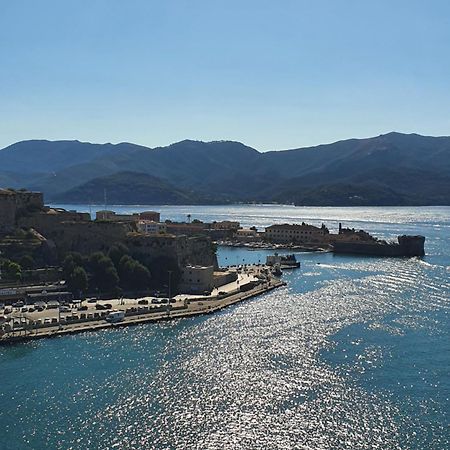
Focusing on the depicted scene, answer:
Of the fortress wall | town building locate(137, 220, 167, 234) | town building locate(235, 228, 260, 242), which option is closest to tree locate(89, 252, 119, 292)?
the fortress wall

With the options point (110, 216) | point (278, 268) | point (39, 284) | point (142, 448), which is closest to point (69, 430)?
point (142, 448)

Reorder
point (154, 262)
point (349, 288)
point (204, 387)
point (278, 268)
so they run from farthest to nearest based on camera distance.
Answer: point (278, 268) < point (349, 288) < point (154, 262) < point (204, 387)

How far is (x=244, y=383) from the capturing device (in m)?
21.9

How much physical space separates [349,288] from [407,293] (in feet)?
12.8

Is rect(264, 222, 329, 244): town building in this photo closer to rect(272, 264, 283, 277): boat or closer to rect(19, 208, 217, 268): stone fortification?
rect(272, 264, 283, 277): boat

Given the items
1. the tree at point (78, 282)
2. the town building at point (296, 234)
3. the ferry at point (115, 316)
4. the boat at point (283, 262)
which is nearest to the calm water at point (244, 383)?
the ferry at point (115, 316)

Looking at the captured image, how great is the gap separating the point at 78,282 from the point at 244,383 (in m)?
15.2

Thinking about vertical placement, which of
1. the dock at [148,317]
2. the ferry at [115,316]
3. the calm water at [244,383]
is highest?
the ferry at [115,316]

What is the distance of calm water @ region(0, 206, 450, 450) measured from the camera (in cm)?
1781

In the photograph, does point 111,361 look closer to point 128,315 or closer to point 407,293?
point 128,315

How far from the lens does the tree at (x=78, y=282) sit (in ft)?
112

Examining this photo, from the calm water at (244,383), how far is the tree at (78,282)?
6.34 metres

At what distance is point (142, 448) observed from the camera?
16969 millimetres

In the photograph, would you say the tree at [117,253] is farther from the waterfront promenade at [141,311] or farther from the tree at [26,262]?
the tree at [26,262]
